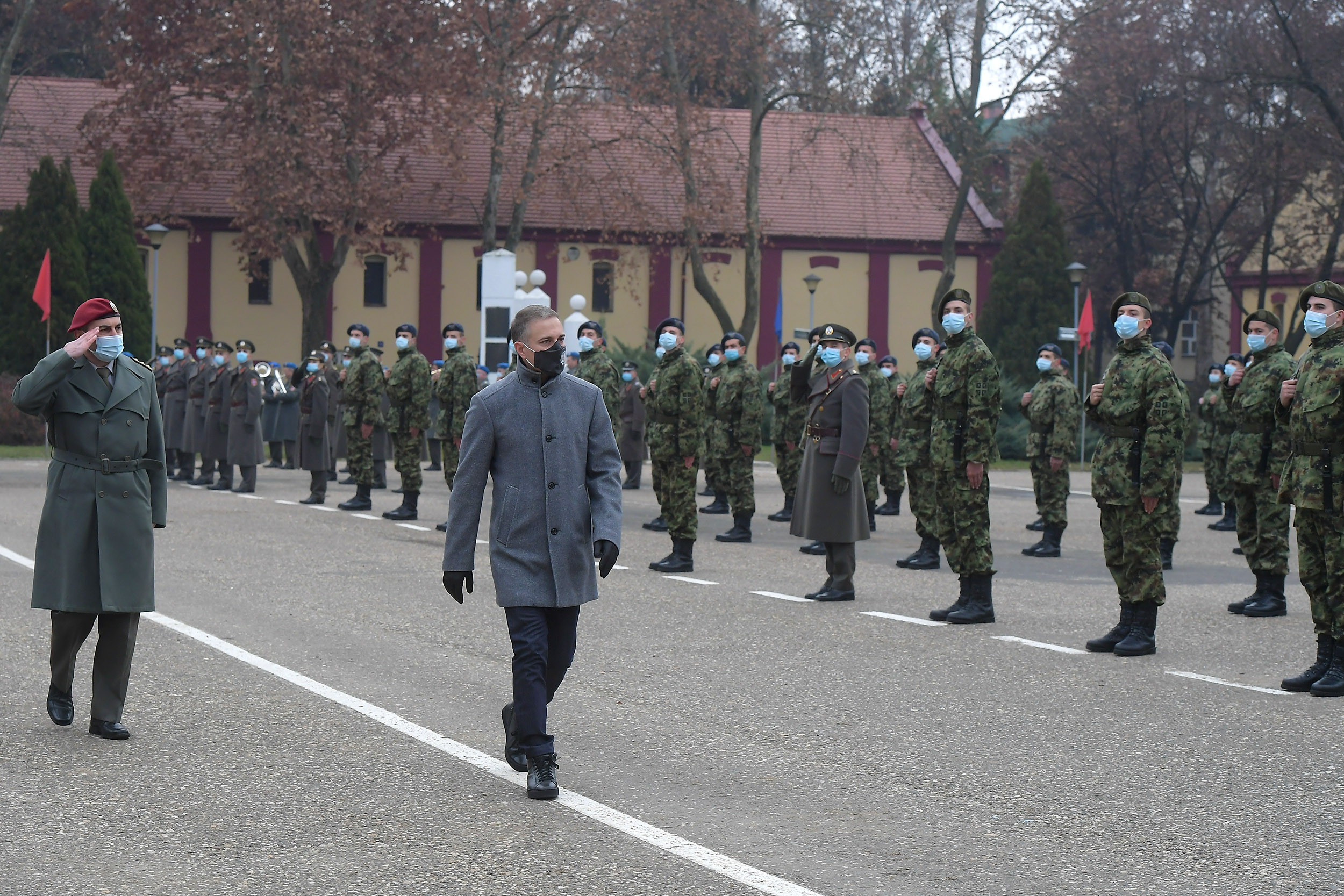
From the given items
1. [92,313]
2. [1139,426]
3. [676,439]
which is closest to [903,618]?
[1139,426]

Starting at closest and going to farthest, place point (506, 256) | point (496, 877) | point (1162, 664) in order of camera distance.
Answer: point (496, 877) → point (1162, 664) → point (506, 256)

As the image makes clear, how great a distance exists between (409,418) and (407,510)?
1.01 meters

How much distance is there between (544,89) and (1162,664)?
33864 mm

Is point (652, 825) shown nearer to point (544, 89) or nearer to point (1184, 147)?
point (544, 89)

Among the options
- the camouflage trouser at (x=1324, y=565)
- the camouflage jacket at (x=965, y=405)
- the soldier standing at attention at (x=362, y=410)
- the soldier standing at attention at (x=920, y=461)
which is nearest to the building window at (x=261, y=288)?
the soldier standing at attention at (x=362, y=410)

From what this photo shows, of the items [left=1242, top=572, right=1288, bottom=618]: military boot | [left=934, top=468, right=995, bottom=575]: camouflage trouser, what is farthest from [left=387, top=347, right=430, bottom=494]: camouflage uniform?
[left=1242, top=572, right=1288, bottom=618]: military boot

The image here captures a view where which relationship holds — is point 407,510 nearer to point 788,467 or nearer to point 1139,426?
point 788,467

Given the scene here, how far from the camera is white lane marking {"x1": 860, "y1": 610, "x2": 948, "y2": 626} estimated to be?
11234 mm

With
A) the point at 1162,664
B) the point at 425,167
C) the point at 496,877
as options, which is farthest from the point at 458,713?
the point at 425,167

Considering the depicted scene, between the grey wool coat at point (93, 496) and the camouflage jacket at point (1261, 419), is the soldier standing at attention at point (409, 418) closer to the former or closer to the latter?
the camouflage jacket at point (1261, 419)

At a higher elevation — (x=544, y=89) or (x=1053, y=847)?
(x=544, y=89)

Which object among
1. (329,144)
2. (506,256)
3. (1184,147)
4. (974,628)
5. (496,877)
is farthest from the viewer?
(1184,147)

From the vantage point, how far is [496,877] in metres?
5.40

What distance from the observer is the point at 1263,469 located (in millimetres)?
12227
